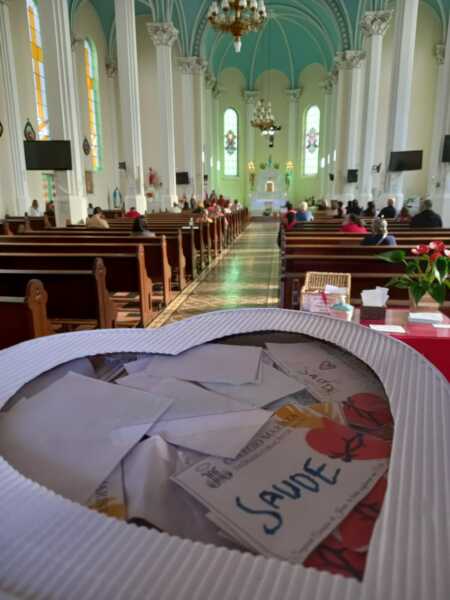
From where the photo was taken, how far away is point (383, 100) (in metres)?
17.5

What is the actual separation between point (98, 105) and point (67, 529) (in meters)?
19.2

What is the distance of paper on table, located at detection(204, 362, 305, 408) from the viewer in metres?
0.84

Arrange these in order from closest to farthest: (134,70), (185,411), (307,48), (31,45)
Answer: (185,411) < (134,70) < (31,45) < (307,48)

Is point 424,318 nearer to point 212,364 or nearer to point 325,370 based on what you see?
point 325,370

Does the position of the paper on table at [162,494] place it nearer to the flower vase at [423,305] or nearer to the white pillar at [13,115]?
the flower vase at [423,305]

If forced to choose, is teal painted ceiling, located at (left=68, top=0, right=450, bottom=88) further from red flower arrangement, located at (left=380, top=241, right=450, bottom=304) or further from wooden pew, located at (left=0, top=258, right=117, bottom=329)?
red flower arrangement, located at (left=380, top=241, right=450, bottom=304)

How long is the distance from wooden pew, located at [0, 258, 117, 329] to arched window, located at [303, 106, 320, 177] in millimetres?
24417

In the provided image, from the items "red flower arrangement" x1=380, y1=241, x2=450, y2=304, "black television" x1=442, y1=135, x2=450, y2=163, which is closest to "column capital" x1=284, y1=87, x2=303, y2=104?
"black television" x1=442, y1=135, x2=450, y2=163

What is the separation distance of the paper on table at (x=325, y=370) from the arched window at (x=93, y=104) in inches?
688

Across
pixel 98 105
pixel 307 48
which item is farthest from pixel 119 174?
pixel 307 48

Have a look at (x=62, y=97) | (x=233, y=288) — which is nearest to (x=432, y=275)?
(x=233, y=288)

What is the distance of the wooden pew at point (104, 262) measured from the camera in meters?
4.55

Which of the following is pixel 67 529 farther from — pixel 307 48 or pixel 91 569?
pixel 307 48

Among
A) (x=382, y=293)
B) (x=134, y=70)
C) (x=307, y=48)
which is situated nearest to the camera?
(x=382, y=293)
